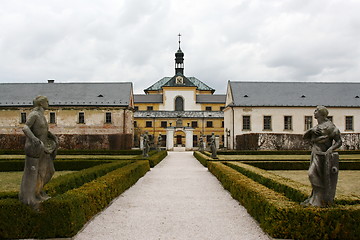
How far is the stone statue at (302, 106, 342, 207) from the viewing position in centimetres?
586

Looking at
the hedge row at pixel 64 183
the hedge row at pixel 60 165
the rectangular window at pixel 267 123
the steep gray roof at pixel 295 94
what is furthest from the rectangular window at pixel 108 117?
the hedge row at pixel 64 183

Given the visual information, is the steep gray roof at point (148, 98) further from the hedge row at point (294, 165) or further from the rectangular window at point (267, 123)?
the hedge row at point (294, 165)

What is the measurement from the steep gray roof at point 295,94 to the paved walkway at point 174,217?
3245 centimetres

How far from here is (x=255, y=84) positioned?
45062mm

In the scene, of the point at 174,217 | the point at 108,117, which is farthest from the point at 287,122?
the point at 174,217

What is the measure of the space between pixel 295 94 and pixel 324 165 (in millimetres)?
39411

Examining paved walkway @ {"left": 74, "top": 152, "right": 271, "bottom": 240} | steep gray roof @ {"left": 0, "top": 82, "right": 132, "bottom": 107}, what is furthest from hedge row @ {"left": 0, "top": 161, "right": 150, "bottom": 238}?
steep gray roof @ {"left": 0, "top": 82, "right": 132, "bottom": 107}

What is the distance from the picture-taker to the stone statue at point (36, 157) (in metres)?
5.78

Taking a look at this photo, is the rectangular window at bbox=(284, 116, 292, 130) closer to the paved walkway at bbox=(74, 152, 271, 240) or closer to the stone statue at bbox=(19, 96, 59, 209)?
the paved walkway at bbox=(74, 152, 271, 240)

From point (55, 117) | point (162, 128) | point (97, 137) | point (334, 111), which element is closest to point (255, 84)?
point (334, 111)

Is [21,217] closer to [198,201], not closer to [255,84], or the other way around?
[198,201]

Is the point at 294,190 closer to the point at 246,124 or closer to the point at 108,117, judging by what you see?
the point at 246,124

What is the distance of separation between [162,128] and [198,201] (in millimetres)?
43970

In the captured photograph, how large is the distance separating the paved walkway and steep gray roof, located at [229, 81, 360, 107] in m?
32.5
